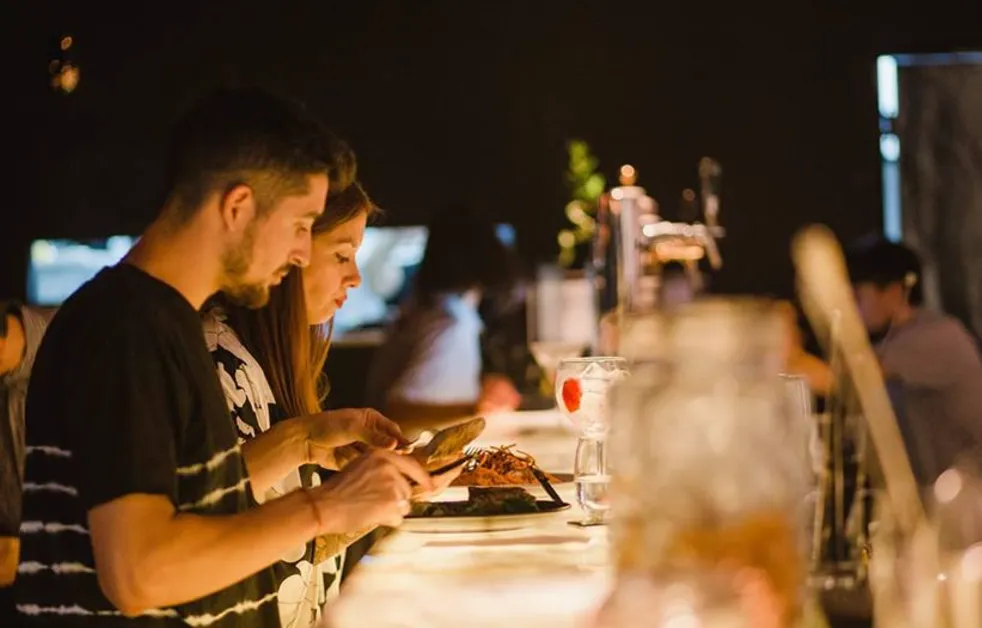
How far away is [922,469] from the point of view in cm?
434

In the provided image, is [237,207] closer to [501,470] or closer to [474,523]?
[474,523]

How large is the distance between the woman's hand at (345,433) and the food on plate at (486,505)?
119 mm

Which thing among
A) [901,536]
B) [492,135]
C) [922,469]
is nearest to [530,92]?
[492,135]

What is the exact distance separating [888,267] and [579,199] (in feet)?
9.22

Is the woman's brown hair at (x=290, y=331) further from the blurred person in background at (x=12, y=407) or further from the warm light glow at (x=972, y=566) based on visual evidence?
the warm light glow at (x=972, y=566)

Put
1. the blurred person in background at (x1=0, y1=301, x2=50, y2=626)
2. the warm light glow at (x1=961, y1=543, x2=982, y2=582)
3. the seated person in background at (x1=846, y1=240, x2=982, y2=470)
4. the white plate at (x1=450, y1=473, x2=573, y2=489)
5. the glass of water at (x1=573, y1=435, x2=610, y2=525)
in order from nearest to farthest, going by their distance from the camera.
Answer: the warm light glow at (x1=961, y1=543, x2=982, y2=582) → the glass of water at (x1=573, y1=435, x2=610, y2=525) → the white plate at (x1=450, y1=473, x2=573, y2=489) → the blurred person in background at (x1=0, y1=301, x2=50, y2=626) → the seated person in background at (x1=846, y1=240, x2=982, y2=470)

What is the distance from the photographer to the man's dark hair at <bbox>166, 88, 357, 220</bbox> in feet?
5.59

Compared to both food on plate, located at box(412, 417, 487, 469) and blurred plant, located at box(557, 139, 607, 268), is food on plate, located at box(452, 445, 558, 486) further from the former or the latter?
blurred plant, located at box(557, 139, 607, 268)

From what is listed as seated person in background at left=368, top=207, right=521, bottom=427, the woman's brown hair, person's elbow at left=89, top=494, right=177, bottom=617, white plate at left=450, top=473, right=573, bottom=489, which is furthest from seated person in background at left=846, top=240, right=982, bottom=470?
person's elbow at left=89, top=494, right=177, bottom=617

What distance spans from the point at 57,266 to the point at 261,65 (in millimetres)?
1648

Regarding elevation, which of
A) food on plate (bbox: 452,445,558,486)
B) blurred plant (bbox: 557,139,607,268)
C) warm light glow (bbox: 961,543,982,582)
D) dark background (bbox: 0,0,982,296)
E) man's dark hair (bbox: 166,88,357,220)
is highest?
dark background (bbox: 0,0,982,296)

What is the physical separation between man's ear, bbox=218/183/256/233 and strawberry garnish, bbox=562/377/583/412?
2.03 ft

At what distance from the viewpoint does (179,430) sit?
1623 mm

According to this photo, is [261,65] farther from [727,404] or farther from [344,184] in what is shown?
[727,404]
